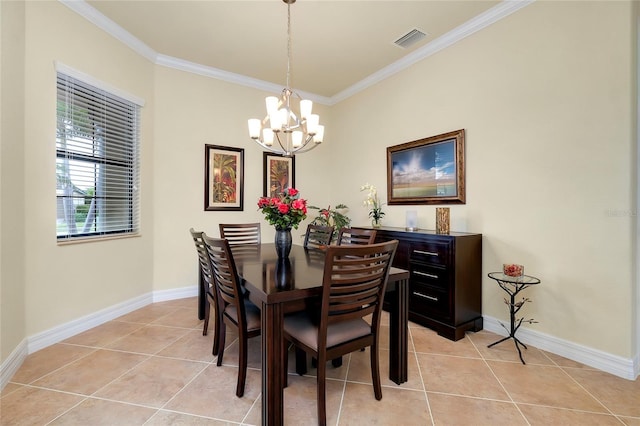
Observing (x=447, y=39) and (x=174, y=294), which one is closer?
(x=447, y=39)

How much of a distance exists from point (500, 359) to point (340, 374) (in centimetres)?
131

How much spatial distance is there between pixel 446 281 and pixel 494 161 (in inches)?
49.9

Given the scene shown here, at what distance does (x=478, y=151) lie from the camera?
2906mm

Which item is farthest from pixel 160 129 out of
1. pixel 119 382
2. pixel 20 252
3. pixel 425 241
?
pixel 425 241

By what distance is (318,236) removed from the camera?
3.13 m

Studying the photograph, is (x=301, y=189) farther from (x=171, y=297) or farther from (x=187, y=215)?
(x=171, y=297)

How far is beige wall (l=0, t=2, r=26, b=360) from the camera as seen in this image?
6.55 ft

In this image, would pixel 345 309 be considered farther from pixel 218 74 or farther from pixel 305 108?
pixel 218 74

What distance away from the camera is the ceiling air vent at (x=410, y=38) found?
3.08 meters

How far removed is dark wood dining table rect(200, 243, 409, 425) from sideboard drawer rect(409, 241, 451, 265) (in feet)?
3.17

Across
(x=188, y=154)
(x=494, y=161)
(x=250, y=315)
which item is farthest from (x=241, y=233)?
(x=494, y=161)

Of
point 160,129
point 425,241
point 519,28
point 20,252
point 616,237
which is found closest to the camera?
point 616,237

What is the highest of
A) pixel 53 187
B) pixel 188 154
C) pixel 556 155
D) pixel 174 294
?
pixel 188 154

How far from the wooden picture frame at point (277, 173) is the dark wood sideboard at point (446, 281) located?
2278 millimetres
